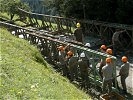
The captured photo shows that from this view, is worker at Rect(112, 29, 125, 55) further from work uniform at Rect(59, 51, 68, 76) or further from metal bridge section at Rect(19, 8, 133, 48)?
work uniform at Rect(59, 51, 68, 76)

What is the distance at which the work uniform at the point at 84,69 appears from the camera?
45.9 ft

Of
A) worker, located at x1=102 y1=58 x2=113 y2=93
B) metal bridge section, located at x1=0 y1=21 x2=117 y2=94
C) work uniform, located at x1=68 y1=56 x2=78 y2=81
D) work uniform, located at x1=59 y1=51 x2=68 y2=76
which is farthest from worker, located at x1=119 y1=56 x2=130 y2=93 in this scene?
work uniform, located at x1=59 y1=51 x2=68 y2=76


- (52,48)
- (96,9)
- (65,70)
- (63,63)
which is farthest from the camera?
(96,9)

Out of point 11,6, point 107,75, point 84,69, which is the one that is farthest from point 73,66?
point 11,6

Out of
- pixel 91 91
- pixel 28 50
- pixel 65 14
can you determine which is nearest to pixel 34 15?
pixel 65 14

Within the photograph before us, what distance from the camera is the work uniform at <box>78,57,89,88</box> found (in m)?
14.0

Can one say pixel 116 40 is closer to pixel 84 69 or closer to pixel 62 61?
pixel 62 61

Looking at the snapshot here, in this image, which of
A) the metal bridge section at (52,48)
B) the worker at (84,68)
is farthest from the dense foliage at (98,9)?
the worker at (84,68)

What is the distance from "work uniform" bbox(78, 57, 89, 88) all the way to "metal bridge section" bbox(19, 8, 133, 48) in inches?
221

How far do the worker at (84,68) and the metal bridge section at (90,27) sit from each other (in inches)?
221

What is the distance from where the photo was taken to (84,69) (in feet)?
46.6

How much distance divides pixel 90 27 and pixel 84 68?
8.84 meters

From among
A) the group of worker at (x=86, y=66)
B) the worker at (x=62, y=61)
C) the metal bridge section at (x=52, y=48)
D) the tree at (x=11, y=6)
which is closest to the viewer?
the group of worker at (x=86, y=66)

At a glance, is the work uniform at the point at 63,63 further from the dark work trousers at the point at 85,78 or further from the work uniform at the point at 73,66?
the dark work trousers at the point at 85,78
